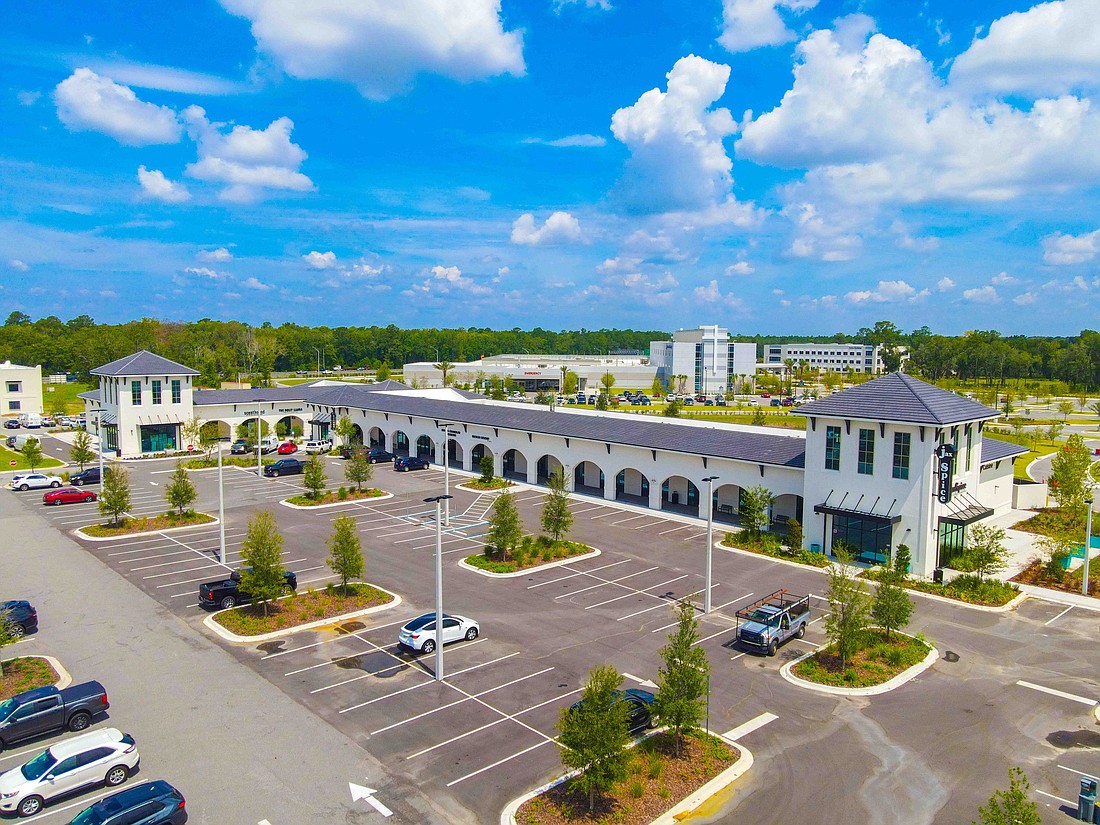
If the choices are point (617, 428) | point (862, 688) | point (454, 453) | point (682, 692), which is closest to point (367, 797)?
point (682, 692)

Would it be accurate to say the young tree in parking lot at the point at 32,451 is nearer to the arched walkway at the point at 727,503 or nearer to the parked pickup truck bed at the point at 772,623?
the arched walkway at the point at 727,503

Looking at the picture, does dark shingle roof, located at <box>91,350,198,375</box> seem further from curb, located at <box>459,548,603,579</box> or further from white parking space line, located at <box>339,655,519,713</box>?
white parking space line, located at <box>339,655,519,713</box>

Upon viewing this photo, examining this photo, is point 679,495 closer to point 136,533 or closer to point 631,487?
point 631,487

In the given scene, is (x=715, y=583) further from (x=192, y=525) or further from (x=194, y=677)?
(x=192, y=525)

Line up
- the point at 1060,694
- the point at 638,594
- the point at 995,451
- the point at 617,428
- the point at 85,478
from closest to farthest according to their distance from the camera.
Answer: the point at 1060,694 < the point at 638,594 < the point at 995,451 < the point at 617,428 < the point at 85,478

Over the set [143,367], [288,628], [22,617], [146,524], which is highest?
[143,367]

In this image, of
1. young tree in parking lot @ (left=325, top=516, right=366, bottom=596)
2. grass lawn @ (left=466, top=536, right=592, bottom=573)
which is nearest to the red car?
young tree in parking lot @ (left=325, top=516, right=366, bottom=596)

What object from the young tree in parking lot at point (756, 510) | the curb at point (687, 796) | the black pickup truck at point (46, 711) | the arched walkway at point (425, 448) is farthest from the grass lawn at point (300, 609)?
the arched walkway at point (425, 448)
